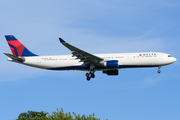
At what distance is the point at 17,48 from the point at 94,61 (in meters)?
13.7

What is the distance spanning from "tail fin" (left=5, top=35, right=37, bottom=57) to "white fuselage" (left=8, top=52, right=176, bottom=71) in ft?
5.73

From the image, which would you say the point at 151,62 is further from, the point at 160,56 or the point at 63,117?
the point at 63,117

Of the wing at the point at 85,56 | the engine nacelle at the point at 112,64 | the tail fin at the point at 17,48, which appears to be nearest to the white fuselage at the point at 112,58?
the engine nacelle at the point at 112,64

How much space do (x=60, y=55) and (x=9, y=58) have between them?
7.78 m

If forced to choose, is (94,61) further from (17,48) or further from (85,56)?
(17,48)

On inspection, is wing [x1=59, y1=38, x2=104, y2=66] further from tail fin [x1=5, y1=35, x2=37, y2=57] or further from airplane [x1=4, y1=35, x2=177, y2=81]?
tail fin [x1=5, y1=35, x2=37, y2=57]

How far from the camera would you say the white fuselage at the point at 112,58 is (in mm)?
47656

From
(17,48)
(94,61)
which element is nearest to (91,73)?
(94,61)

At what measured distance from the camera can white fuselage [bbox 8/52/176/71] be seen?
47656mm

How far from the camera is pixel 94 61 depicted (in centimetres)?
4769

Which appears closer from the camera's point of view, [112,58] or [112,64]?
[112,64]

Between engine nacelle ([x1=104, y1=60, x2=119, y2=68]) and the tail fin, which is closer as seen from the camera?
engine nacelle ([x1=104, y1=60, x2=119, y2=68])

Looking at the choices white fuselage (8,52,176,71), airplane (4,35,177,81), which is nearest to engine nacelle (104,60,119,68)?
airplane (4,35,177,81)

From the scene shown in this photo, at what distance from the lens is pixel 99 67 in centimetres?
4850
